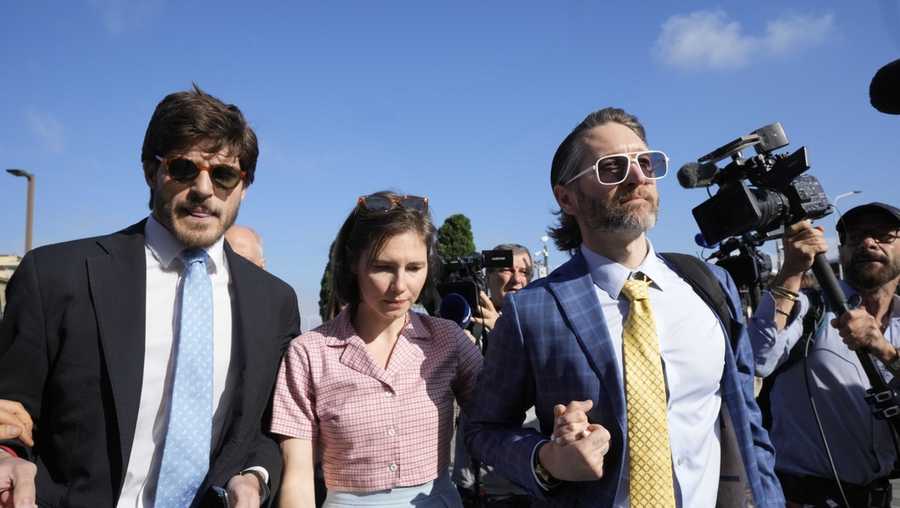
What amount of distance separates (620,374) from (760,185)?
3.47 feet

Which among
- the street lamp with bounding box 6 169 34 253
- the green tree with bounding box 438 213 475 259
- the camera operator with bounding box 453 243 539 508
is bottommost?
the camera operator with bounding box 453 243 539 508

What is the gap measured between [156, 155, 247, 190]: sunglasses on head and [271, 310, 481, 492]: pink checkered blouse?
599 millimetres

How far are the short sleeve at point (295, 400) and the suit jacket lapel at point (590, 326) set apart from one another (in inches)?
34.4

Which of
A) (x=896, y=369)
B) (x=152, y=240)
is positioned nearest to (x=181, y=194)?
(x=152, y=240)

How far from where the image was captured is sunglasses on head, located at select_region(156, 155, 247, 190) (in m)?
2.14

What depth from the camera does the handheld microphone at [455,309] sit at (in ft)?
10.9

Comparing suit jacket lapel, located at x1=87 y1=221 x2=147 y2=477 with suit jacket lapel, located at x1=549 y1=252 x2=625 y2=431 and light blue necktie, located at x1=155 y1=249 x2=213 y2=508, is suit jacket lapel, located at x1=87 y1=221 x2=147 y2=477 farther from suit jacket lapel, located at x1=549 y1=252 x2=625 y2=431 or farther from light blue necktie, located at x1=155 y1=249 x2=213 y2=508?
suit jacket lapel, located at x1=549 y1=252 x2=625 y2=431

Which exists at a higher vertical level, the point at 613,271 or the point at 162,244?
the point at 162,244

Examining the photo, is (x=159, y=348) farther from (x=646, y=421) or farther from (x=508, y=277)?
(x=508, y=277)

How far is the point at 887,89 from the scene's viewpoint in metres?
1.67

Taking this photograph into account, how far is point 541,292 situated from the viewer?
210 centimetres

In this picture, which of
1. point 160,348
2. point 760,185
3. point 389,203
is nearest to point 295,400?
point 160,348

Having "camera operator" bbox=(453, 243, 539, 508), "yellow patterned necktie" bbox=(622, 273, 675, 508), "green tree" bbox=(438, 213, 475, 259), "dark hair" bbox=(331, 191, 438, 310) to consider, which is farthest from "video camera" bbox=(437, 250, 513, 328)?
"green tree" bbox=(438, 213, 475, 259)

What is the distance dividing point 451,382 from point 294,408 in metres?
0.56
